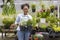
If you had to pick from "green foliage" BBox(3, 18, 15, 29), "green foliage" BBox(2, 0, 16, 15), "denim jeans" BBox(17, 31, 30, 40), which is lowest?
"denim jeans" BBox(17, 31, 30, 40)

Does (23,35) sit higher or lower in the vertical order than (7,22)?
lower

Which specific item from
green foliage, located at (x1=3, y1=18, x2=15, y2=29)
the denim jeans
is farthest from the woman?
green foliage, located at (x1=3, y1=18, x2=15, y2=29)

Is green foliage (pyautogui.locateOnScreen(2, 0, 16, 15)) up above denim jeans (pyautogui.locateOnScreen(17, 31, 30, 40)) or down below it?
above

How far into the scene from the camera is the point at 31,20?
163 inches

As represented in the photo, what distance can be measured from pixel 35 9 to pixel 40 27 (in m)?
0.51

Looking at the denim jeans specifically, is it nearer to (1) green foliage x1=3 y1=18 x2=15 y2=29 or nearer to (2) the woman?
(2) the woman

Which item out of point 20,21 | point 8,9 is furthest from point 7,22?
point 20,21

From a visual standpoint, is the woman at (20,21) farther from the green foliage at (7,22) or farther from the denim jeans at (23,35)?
the green foliage at (7,22)

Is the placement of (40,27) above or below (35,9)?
below

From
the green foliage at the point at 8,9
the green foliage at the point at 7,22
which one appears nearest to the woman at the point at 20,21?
the green foliage at the point at 7,22

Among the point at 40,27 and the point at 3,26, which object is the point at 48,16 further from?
the point at 3,26

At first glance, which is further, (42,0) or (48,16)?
(42,0)

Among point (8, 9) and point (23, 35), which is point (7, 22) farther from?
point (23, 35)

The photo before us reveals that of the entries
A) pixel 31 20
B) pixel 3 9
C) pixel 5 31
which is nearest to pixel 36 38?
pixel 31 20
